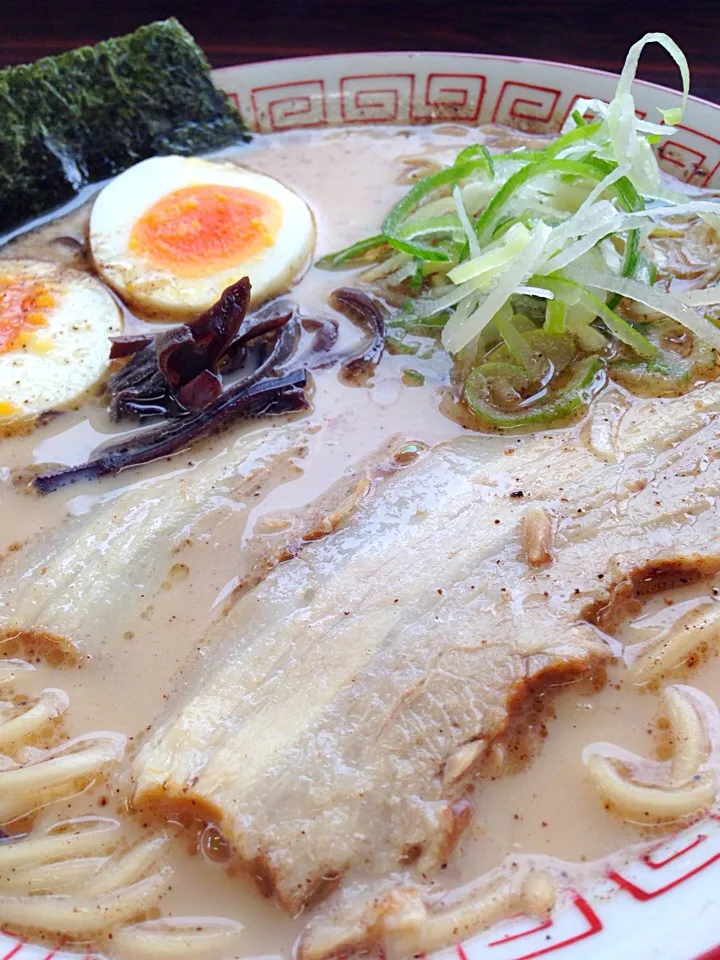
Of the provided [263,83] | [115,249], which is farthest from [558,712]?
[263,83]

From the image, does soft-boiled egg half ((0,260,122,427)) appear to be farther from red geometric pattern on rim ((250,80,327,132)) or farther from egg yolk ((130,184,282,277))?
red geometric pattern on rim ((250,80,327,132))

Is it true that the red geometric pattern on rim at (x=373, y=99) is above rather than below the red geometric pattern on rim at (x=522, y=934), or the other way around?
above

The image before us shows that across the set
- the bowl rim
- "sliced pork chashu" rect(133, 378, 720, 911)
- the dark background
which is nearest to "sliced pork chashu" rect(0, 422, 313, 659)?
"sliced pork chashu" rect(133, 378, 720, 911)

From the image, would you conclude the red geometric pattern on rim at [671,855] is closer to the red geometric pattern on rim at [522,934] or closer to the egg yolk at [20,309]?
the red geometric pattern on rim at [522,934]

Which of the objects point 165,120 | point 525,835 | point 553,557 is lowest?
point 525,835

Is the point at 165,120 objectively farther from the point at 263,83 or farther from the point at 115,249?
the point at 115,249

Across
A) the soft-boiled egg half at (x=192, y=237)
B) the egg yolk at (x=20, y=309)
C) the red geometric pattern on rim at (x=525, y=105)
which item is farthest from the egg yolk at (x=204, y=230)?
the red geometric pattern on rim at (x=525, y=105)
